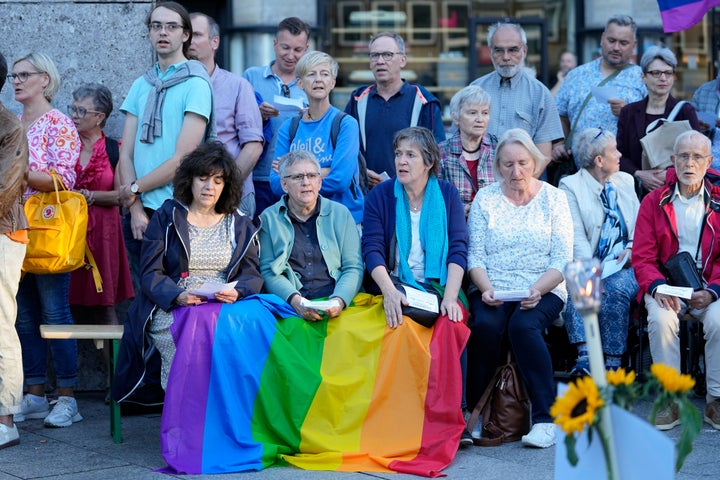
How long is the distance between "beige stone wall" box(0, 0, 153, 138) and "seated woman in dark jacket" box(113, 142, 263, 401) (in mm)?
1620

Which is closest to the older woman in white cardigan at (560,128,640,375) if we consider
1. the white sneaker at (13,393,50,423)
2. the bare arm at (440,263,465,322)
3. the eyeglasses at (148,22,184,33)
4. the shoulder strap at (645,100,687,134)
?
the shoulder strap at (645,100,687,134)

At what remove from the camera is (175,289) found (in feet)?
19.5

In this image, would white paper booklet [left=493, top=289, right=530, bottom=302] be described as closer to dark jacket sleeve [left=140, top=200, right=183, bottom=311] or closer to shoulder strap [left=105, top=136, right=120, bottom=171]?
dark jacket sleeve [left=140, top=200, right=183, bottom=311]

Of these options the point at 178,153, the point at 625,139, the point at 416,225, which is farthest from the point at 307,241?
the point at 625,139

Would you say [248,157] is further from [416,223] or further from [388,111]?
[416,223]

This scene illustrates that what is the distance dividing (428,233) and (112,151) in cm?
224

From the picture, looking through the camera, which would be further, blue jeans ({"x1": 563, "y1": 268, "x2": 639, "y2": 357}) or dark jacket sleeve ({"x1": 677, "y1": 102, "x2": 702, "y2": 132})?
dark jacket sleeve ({"x1": 677, "y1": 102, "x2": 702, "y2": 132})

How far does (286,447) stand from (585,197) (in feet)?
8.61

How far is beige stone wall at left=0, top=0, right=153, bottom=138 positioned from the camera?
7.46 m

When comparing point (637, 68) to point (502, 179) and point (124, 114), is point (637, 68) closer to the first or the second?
point (502, 179)

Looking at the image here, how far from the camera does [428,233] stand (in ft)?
21.1

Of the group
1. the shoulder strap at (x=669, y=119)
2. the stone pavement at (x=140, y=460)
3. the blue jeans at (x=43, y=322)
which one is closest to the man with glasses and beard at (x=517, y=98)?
the shoulder strap at (x=669, y=119)

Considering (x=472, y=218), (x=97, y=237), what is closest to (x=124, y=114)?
(x=97, y=237)

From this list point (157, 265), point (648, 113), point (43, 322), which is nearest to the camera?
point (157, 265)
